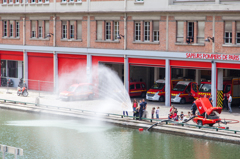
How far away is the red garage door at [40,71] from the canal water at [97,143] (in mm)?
14079

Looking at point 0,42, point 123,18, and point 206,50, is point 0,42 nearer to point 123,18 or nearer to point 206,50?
point 123,18

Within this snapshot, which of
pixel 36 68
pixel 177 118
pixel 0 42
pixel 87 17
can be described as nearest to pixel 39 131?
pixel 177 118

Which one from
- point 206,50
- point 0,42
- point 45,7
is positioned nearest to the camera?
point 206,50

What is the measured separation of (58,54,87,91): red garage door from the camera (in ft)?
141

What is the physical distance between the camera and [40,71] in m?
47.2

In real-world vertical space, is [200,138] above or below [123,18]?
below

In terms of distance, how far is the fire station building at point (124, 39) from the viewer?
3350 cm

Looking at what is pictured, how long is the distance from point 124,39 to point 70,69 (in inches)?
303

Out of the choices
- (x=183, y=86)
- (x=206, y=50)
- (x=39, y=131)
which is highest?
(x=206, y=50)

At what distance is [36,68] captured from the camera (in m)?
47.4

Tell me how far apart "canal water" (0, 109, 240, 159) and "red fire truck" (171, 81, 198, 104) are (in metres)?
9.85

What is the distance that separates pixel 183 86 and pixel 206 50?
6087mm

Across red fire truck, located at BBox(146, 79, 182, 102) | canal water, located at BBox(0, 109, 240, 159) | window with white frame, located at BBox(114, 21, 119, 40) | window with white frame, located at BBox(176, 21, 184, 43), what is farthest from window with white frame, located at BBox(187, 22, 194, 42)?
canal water, located at BBox(0, 109, 240, 159)

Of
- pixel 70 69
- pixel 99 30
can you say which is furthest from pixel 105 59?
pixel 70 69
